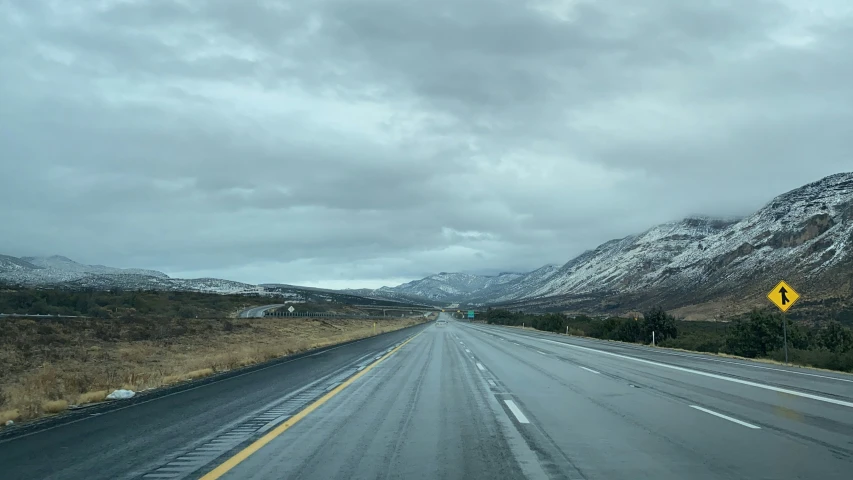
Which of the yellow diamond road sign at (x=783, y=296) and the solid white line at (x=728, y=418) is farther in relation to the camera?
the yellow diamond road sign at (x=783, y=296)

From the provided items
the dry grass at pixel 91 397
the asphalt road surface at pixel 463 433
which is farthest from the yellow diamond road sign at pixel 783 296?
the dry grass at pixel 91 397

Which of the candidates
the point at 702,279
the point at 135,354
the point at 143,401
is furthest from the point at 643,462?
the point at 702,279

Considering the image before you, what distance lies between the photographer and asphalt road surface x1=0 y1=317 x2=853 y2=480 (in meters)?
7.32

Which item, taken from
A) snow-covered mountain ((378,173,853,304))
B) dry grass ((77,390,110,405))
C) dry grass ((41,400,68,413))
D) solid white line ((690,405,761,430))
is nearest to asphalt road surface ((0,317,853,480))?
solid white line ((690,405,761,430))

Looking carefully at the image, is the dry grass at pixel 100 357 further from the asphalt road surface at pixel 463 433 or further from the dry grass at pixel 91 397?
the asphalt road surface at pixel 463 433

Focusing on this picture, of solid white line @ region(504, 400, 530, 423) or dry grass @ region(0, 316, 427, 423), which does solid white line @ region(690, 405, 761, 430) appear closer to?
solid white line @ region(504, 400, 530, 423)

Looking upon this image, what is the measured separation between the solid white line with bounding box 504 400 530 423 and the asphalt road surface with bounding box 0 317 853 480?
0.04 metres

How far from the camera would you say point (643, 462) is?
7617mm

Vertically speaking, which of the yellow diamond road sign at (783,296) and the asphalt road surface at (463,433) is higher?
the yellow diamond road sign at (783,296)

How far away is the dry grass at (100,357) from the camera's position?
14.9 meters

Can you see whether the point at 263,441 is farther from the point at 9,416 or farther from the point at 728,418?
the point at 728,418

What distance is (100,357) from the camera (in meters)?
28.4

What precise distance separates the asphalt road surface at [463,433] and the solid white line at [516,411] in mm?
38

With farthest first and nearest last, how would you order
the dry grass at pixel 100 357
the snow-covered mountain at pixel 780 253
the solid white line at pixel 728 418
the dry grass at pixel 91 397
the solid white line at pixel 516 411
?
the snow-covered mountain at pixel 780 253
the dry grass at pixel 100 357
the dry grass at pixel 91 397
the solid white line at pixel 516 411
the solid white line at pixel 728 418
